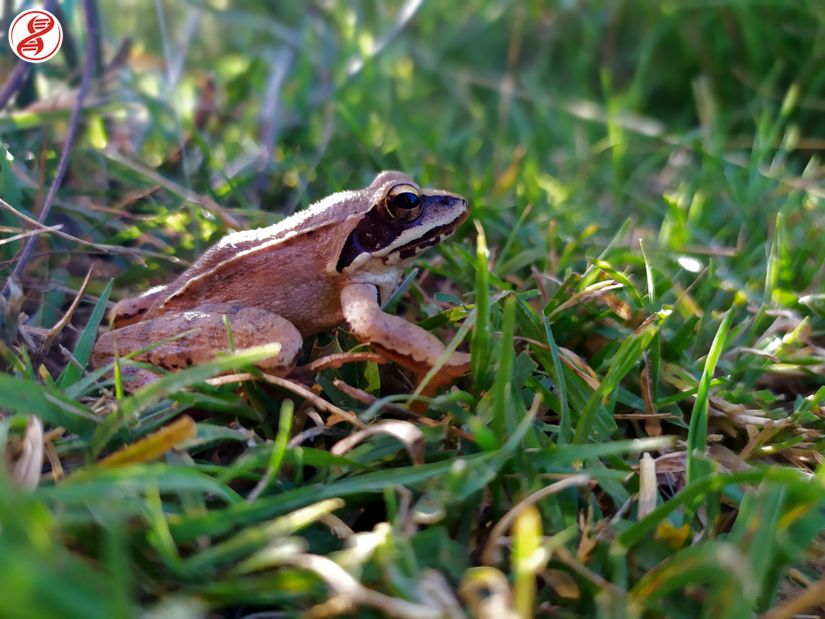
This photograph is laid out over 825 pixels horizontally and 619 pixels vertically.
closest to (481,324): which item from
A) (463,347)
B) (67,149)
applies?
(463,347)

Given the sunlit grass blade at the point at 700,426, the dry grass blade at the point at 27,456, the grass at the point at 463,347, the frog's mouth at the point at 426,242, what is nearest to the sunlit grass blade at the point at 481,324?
the grass at the point at 463,347

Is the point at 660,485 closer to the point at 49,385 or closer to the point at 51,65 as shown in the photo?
the point at 49,385

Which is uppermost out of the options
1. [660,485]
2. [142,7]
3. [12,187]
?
[142,7]

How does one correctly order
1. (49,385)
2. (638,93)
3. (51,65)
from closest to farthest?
(49,385) → (51,65) → (638,93)

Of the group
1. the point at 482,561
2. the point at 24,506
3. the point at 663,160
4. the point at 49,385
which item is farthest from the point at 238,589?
the point at 663,160

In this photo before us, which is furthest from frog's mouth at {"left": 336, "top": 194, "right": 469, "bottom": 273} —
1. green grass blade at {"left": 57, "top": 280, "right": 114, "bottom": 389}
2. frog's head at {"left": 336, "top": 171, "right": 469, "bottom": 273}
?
green grass blade at {"left": 57, "top": 280, "right": 114, "bottom": 389}

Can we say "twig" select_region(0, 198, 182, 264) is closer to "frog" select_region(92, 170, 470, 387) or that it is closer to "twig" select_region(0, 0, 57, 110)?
"frog" select_region(92, 170, 470, 387)

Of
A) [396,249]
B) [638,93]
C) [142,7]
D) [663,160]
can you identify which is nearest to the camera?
[396,249]
